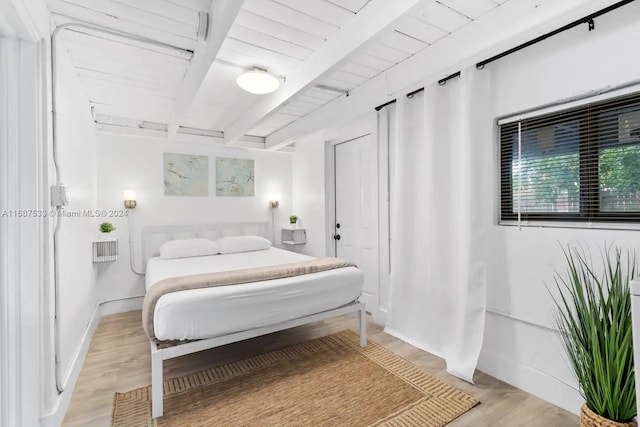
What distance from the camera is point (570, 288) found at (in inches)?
72.7

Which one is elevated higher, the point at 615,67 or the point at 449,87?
the point at 449,87

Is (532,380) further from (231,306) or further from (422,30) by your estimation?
(422,30)

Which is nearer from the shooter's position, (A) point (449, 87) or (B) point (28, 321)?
(B) point (28, 321)

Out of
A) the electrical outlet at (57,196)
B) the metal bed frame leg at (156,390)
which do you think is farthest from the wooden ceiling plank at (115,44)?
the metal bed frame leg at (156,390)

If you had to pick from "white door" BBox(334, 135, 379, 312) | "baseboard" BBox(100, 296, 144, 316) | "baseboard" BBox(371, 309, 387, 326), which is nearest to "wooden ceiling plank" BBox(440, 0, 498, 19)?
"white door" BBox(334, 135, 379, 312)

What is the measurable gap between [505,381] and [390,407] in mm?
923

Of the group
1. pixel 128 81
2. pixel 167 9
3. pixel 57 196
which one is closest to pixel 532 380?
pixel 57 196

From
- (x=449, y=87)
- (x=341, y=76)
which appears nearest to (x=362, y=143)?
(x=341, y=76)

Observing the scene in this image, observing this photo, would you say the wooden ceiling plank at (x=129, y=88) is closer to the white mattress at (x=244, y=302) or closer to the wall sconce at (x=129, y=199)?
the wall sconce at (x=129, y=199)

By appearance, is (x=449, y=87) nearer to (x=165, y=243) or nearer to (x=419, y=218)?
(x=419, y=218)

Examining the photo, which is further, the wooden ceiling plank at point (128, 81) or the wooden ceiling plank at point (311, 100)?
the wooden ceiling plank at point (311, 100)

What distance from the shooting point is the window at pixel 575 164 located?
1.69 m

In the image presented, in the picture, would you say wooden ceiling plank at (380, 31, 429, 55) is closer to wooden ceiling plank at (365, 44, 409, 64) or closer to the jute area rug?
wooden ceiling plank at (365, 44, 409, 64)

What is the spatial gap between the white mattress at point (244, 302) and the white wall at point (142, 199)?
1.07 m
